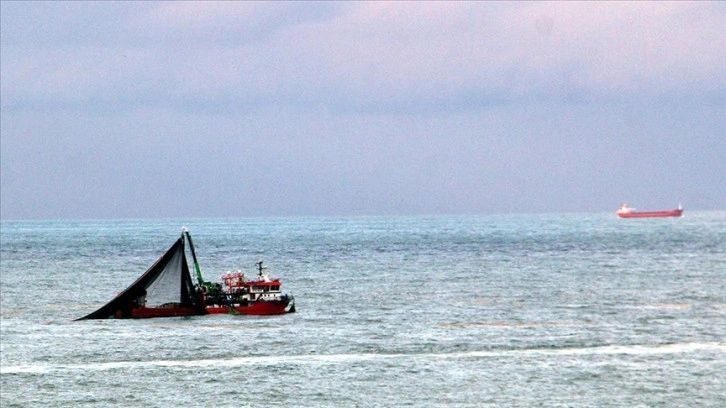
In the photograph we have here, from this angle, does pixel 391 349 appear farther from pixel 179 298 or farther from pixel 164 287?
pixel 164 287

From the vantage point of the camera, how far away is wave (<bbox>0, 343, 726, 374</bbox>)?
53.4 metres

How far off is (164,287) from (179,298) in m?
1.55

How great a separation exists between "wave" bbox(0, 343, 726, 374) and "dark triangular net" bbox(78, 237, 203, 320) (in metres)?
24.1

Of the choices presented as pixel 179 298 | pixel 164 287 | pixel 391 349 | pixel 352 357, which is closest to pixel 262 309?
pixel 179 298

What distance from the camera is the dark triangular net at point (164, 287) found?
261 ft

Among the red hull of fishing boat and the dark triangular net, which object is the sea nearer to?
the red hull of fishing boat

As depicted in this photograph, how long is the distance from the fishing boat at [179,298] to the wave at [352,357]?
22.7 metres

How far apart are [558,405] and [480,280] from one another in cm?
8097

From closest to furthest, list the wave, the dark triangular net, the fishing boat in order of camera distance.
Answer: the wave → the fishing boat → the dark triangular net

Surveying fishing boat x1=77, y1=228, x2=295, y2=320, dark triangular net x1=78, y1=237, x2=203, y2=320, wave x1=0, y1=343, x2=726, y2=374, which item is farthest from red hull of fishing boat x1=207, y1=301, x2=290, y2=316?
wave x1=0, y1=343, x2=726, y2=374

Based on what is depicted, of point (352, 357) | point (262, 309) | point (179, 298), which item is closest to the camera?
point (352, 357)

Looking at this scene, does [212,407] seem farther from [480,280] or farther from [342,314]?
[480,280]

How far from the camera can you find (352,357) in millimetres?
56250

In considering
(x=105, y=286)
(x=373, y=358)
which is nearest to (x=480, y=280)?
(x=105, y=286)
